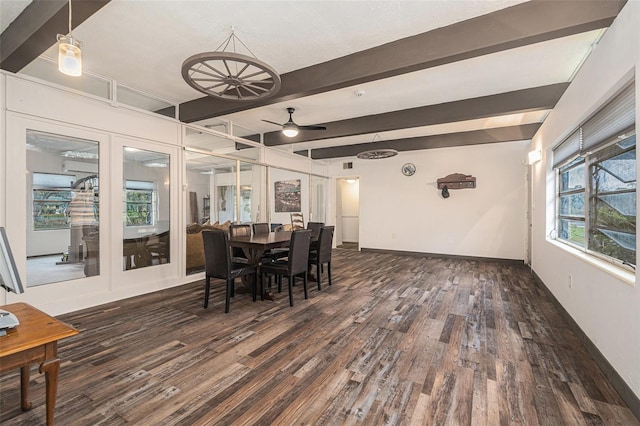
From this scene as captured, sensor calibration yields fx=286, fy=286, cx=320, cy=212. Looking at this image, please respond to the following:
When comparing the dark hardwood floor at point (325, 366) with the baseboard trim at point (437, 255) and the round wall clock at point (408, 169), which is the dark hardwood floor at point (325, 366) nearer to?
the baseboard trim at point (437, 255)

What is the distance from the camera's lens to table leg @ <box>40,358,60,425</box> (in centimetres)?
138

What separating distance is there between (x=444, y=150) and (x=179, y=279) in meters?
6.50

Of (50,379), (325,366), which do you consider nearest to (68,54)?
(50,379)

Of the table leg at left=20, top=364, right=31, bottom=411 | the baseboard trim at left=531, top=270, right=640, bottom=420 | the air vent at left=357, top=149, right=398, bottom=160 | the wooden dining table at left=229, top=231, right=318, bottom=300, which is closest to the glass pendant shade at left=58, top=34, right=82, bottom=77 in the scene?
the table leg at left=20, top=364, right=31, bottom=411

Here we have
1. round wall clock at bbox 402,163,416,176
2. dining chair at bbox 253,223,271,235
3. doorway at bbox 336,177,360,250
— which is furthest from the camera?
doorway at bbox 336,177,360,250

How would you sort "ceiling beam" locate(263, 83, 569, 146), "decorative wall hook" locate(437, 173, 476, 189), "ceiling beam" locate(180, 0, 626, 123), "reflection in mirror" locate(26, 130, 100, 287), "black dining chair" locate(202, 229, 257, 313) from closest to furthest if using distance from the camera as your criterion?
"ceiling beam" locate(180, 0, 626, 123) < "reflection in mirror" locate(26, 130, 100, 287) < "black dining chair" locate(202, 229, 257, 313) < "ceiling beam" locate(263, 83, 569, 146) < "decorative wall hook" locate(437, 173, 476, 189)

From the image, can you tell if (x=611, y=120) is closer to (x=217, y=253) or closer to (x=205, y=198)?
(x=217, y=253)

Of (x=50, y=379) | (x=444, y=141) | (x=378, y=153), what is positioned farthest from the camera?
(x=444, y=141)

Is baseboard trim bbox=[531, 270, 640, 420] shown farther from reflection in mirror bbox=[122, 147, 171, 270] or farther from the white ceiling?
reflection in mirror bbox=[122, 147, 171, 270]

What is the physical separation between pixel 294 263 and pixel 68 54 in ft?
9.14

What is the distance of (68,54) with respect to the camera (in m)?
1.65

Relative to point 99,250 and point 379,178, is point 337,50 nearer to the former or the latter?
point 99,250

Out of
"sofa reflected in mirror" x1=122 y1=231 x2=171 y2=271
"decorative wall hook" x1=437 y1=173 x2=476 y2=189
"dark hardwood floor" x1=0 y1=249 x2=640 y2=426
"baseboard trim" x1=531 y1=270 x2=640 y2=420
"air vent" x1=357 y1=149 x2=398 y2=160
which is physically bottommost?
"dark hardwood floor" x1=0 y1=249 x2=640 y2=426

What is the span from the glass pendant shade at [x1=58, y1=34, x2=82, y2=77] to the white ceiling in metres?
0.94
